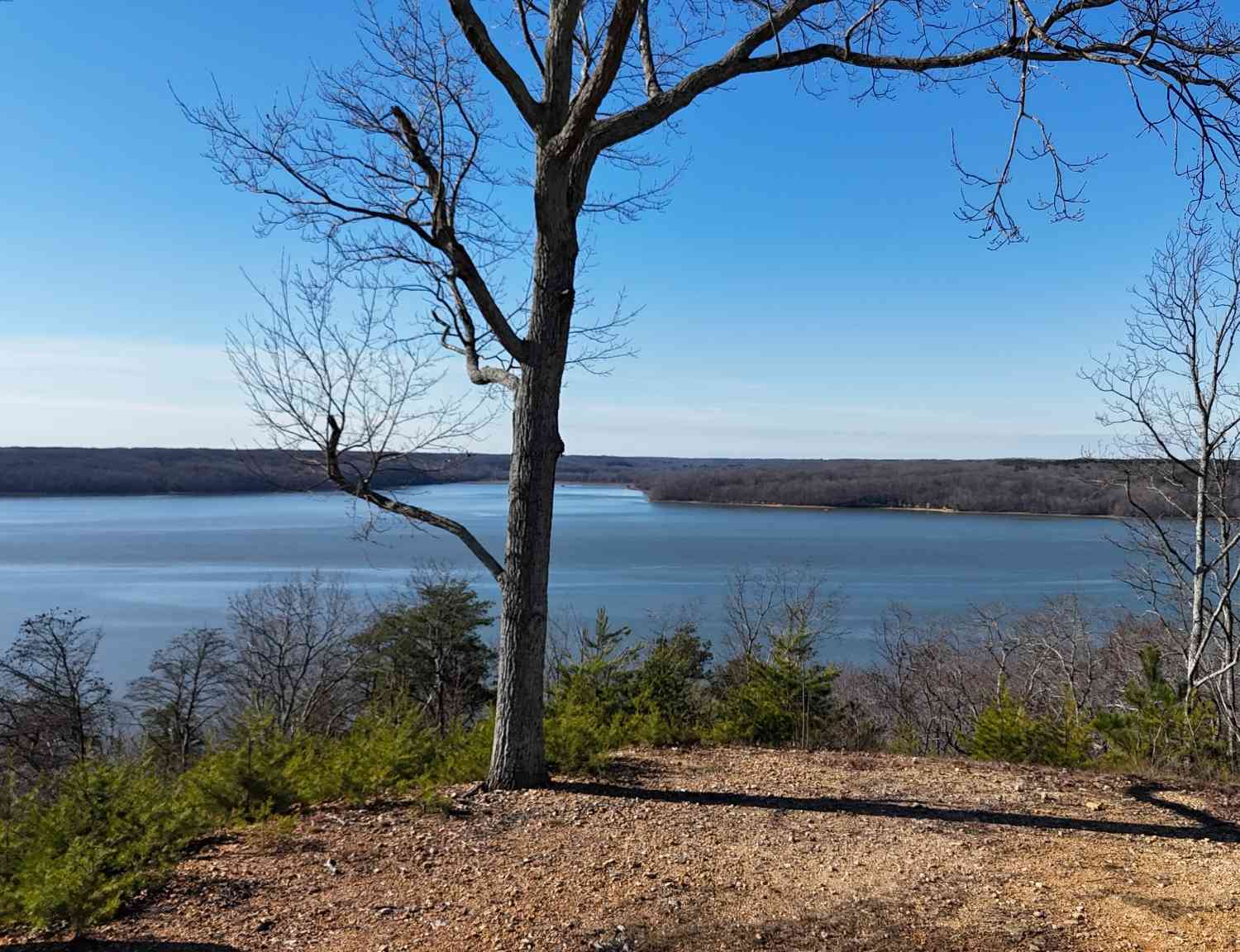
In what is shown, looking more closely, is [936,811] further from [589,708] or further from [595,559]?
[595,559]

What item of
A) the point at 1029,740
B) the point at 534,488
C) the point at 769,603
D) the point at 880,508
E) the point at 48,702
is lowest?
the point at 48,702

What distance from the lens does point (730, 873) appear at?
3605 millimetres

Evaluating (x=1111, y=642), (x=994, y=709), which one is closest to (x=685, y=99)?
(x=994, y=709)

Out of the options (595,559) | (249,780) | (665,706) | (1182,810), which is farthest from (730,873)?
(595,559)

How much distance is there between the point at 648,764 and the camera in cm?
556

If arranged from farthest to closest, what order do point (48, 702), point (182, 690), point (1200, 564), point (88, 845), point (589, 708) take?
1. point (182, 690)
2. point (48, 702)
3. point (1200, 564)
4. point (589, 708)
5. point (88, 845)

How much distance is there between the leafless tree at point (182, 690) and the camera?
59.4 feet

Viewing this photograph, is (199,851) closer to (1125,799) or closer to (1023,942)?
(1023,942)

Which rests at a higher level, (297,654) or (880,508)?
(880,508)

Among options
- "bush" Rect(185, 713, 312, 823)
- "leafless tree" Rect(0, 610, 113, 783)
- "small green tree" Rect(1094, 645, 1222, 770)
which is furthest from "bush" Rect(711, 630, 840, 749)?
"leafless tree" Rect(0, 610, 113, 783)

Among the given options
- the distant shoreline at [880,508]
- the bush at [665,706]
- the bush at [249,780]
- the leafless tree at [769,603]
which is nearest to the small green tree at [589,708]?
the bush at [665,706]

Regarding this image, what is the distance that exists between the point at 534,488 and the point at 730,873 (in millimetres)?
2125

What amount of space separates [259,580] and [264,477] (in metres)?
30.3

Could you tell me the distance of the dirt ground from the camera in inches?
119
